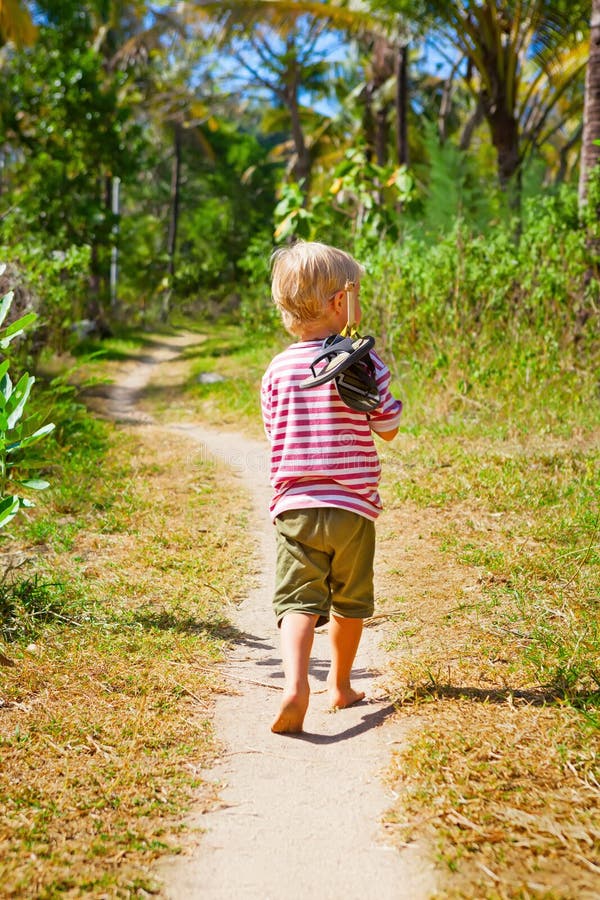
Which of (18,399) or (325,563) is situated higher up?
(18,399)

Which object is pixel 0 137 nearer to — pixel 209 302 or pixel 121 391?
pixel 121 391

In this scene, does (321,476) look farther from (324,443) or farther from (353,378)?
(353,378)

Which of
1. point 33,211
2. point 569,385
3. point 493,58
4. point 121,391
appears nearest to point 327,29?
point 493,58

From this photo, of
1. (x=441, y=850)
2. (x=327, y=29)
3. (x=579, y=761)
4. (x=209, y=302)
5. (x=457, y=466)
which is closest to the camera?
(x=441, y=850)

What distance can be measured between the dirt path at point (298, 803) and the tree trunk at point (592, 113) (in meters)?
5.33

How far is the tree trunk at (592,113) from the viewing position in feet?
23.5

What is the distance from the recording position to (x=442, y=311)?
710 cm

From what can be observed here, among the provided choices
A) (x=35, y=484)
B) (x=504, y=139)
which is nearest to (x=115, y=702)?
(x=35, y=484)

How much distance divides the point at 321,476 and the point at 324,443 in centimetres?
11

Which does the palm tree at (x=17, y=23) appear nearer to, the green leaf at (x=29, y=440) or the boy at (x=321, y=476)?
the green leaf at (x=29, y=440)

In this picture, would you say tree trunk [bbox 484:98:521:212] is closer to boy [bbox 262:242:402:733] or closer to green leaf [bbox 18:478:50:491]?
boy [bbox 262:242:402:733]

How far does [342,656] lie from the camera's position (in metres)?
2.75

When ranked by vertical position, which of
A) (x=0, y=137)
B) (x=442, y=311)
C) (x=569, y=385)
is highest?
(x=0, y=137)

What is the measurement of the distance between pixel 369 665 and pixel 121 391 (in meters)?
8.90
